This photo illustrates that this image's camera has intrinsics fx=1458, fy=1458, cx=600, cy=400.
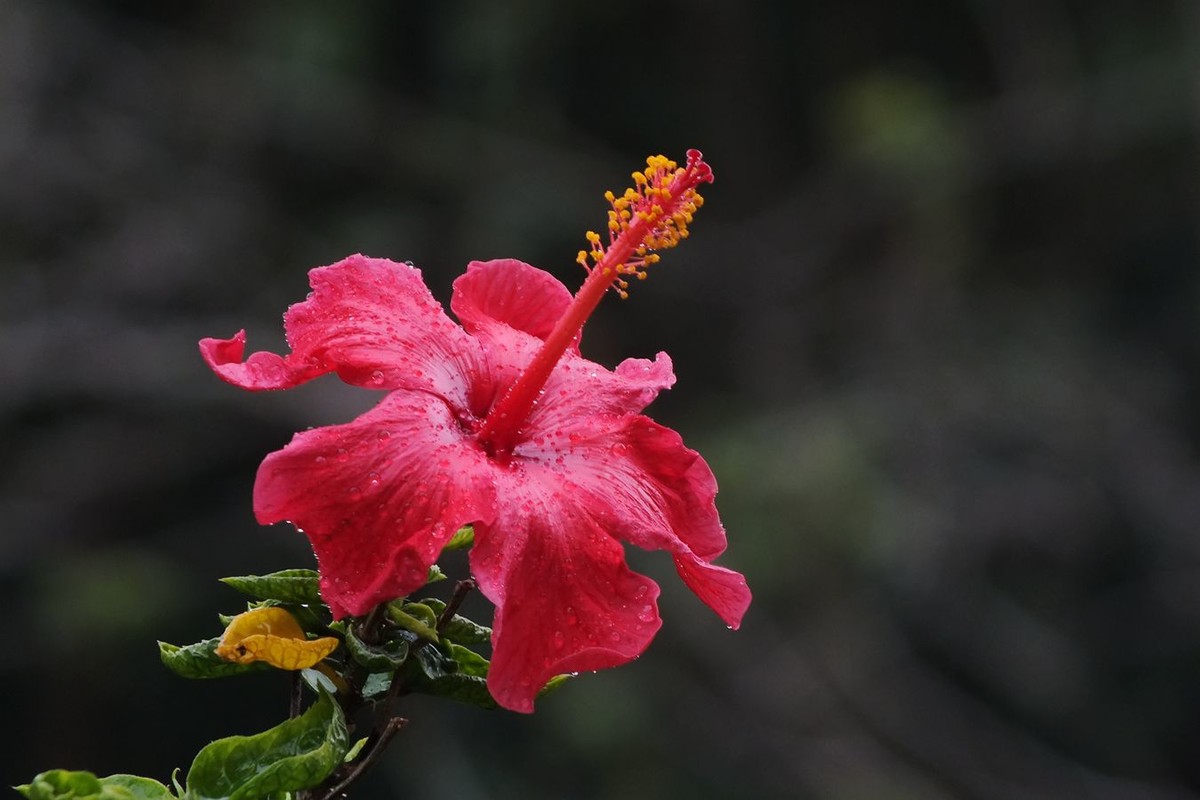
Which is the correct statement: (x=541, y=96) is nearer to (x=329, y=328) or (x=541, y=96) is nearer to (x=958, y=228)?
(x=958, y=228)

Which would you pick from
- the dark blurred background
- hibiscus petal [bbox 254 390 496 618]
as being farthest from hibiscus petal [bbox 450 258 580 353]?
the dark blurred background

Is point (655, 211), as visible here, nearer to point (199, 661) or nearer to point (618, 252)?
point (618, 252)

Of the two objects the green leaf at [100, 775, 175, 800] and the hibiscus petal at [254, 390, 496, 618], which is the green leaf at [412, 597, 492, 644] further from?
the green leaf at [100, 775, 175, 800]

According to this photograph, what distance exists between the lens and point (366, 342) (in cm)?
118

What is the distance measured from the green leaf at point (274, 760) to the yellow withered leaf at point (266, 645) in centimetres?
4

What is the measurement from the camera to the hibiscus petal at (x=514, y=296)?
137 cm

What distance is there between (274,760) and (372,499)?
21cm

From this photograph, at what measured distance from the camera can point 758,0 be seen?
6.94 meters

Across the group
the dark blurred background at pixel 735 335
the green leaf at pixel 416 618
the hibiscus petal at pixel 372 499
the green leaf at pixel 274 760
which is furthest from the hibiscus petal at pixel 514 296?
the dark blurred background at pixel 735 335

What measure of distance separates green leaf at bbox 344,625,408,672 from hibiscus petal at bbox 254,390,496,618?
27mm

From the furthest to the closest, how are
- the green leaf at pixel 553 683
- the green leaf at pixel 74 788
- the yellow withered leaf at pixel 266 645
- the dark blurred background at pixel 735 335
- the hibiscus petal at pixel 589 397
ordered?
1. the dark blurred background at pixel 735 335
2. the hibiscus petal at pixel 589 397
3. the green leaf at pixel 553 683
4. the yellow withered leaf at pixel 266 645
5. the green leaf at pixel 74 788

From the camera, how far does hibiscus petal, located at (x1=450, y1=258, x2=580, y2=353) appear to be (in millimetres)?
1371

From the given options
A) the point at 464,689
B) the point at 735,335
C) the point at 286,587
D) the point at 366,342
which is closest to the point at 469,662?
the point at 464,689

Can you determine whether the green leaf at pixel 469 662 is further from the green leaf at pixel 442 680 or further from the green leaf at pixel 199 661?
the green leaf at pixel 199 661
